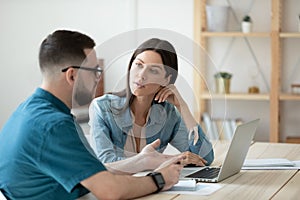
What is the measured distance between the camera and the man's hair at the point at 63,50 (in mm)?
2207

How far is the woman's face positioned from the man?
175 mm

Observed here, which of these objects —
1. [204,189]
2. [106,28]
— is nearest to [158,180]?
[204,189]

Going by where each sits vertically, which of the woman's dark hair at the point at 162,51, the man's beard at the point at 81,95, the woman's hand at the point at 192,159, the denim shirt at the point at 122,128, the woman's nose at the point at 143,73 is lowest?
the woman's hand at the point at 192,159

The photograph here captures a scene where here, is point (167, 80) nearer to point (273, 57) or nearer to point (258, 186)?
point (258, 186)

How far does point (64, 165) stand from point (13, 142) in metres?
0.22

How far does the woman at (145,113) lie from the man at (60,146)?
101 mm

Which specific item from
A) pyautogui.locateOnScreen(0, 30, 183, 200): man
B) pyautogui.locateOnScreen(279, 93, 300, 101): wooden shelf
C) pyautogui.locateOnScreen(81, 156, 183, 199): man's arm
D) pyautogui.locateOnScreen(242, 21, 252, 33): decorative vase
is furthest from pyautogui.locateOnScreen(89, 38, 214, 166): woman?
pyautogui.locateOnScreen(242, 21, 252, 33): decorative vase

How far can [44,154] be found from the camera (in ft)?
6.66

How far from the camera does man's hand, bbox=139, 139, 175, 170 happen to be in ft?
7.72

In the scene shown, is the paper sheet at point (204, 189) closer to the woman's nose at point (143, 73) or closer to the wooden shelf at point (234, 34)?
the woman's nose at point (143, 73)

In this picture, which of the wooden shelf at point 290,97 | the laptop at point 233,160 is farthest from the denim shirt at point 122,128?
the wooden shelf at point 290,97

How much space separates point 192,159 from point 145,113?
0.28m

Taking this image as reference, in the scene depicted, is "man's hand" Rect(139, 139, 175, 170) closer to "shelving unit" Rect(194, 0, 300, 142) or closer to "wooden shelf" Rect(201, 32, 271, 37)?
"shelving unit" Rect(194, 0, 300, 142)

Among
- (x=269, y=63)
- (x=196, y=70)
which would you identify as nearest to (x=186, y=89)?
(x=196, y=70)
